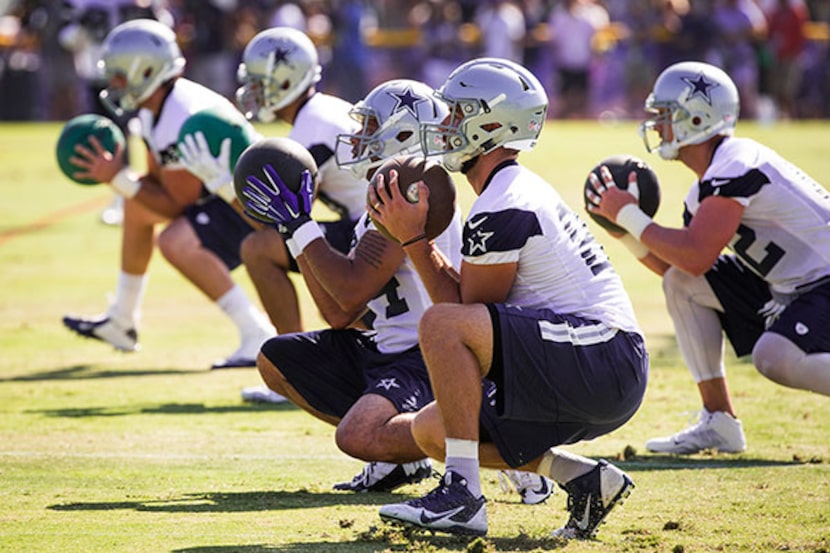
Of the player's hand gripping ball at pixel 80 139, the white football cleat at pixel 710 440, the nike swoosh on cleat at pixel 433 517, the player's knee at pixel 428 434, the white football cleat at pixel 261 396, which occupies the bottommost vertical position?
the white football cleat at pixel 261 396

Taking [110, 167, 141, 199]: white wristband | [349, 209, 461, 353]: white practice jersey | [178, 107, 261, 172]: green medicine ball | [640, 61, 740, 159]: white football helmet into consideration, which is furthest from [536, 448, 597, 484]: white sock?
[110, 167, 141, 199]: white wristband

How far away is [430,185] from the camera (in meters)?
5.64

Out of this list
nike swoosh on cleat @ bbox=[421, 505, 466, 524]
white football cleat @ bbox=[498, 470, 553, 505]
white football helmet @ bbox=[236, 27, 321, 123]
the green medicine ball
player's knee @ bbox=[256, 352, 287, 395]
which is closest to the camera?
nike swoosh on cleat @ bbox=[421, 505, 466, 524]

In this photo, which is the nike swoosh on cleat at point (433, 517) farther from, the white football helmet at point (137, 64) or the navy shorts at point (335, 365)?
the white football helmet at point (137, 64)

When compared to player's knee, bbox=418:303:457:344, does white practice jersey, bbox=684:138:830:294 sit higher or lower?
higher

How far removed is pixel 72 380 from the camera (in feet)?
30.1

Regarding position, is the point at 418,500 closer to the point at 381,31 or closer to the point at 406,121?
the point at 406,121

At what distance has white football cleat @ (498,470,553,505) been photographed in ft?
20.0

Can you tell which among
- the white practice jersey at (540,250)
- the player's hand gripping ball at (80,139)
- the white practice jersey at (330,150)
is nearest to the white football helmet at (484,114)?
the white practice jersey at (540,250)

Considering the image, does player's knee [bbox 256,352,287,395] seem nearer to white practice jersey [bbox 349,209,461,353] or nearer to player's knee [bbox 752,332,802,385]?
white practice jersey [bbox 349,209,461,353]

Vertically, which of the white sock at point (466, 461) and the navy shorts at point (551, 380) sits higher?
the navy shorts at point (551, 380)

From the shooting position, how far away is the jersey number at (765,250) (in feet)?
23.3

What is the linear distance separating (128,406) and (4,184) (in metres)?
11.5

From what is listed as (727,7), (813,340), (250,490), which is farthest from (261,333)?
(727,7)
